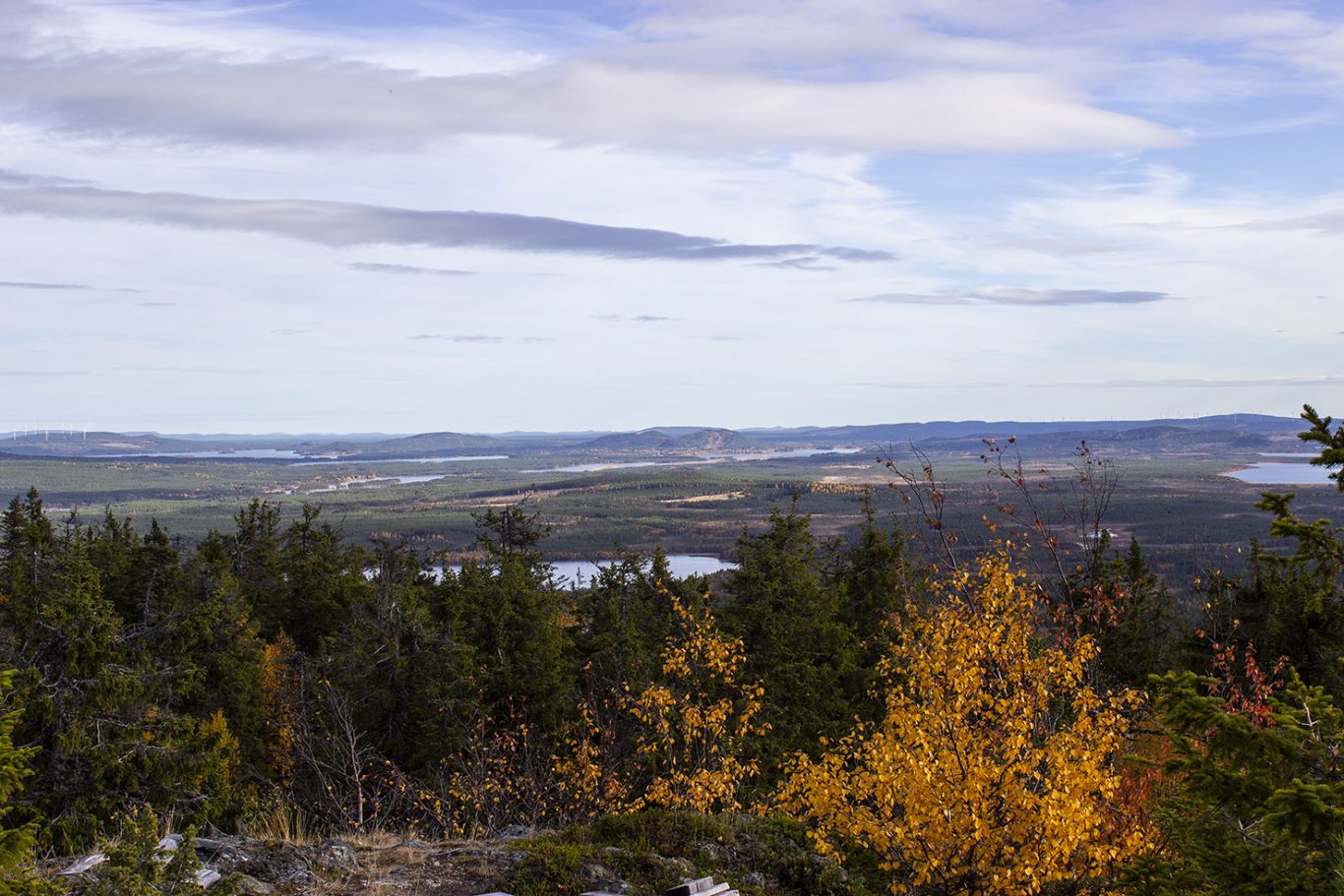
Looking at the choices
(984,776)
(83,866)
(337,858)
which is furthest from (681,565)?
(83,866)

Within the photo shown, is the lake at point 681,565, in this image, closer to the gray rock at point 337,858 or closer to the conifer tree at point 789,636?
the conifer tree at point 789,636

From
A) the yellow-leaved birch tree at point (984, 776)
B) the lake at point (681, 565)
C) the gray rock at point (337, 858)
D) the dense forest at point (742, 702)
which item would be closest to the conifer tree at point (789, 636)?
A: the dense forest at point (742, 702)

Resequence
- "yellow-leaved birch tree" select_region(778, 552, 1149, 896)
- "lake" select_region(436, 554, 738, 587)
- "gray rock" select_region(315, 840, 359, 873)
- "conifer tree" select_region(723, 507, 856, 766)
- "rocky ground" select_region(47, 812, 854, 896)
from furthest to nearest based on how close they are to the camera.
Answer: "lake" select_region(436, 554, 738, 587) → "conifer tree" select_region(723, 507, 856, 766) → "gray rock" select_region(315, 840, 359, 873) → "rocky ground" select_region(47, 812, 854, 896) → "yellow-leaved birch tree" select_region(778, 552, 1149, 896)

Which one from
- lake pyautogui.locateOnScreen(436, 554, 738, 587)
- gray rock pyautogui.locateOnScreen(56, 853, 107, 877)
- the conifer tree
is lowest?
lake pyautogui.locateOnScreen(436, 554, 738, 587)

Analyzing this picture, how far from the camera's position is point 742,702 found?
89.3ft

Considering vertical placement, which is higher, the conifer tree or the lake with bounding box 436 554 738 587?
the conifer tree

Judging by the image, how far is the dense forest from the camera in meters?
9.16

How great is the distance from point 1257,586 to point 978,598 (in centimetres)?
2488

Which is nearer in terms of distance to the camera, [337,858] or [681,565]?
[337,858]

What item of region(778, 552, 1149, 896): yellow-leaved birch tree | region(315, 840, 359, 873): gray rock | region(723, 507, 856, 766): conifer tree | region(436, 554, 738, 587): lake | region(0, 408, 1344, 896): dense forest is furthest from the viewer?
Answer: region(436, 554, 738, 587): lake

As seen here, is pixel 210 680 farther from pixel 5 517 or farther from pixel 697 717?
pixel 697 717

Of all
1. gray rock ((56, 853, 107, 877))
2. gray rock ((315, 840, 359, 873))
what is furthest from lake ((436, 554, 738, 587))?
gray rock ((56, 853, 107, 877))

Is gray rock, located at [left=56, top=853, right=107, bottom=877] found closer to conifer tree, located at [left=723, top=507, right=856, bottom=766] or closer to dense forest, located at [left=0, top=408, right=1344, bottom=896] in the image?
dense forest, located at [left=0, top=408, right=1344, bottom=896]

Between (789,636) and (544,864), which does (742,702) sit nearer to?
(789,636)
